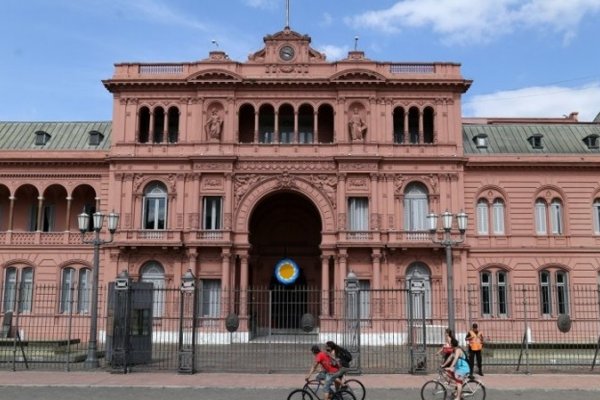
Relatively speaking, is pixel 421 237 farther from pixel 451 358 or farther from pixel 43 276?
pixel 43 276

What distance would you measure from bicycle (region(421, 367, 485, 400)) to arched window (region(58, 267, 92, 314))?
28.1 m

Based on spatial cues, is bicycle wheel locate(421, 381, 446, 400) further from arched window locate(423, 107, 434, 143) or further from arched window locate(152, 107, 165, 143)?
arched window locate(152, 107, 165, 143)

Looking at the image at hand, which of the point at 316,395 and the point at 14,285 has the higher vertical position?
the point at 14,285

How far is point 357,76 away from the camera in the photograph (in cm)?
3881

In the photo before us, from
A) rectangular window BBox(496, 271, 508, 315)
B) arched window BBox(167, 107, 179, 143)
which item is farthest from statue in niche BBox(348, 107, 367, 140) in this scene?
rectangular window BBox(496, 271, 508, 315)

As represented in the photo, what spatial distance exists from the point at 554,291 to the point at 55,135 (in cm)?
3568

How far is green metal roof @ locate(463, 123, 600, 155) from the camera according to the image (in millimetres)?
41219

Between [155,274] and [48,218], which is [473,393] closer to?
[155,274]

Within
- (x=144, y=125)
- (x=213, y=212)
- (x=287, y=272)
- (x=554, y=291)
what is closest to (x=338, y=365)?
(x=213, y=212)

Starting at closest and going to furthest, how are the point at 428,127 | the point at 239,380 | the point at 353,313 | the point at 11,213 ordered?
the point at 239,380, the point at 353,313, the point at 11,213, the point at 428,127

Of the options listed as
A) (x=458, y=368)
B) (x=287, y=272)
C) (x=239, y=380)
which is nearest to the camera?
(x=458, y=368)

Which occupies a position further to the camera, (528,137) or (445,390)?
(528,137)

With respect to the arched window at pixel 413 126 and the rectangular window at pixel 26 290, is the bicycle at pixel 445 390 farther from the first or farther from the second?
the rectangular window at pixel 26 290

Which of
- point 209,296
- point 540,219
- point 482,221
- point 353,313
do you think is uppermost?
point 540,219
